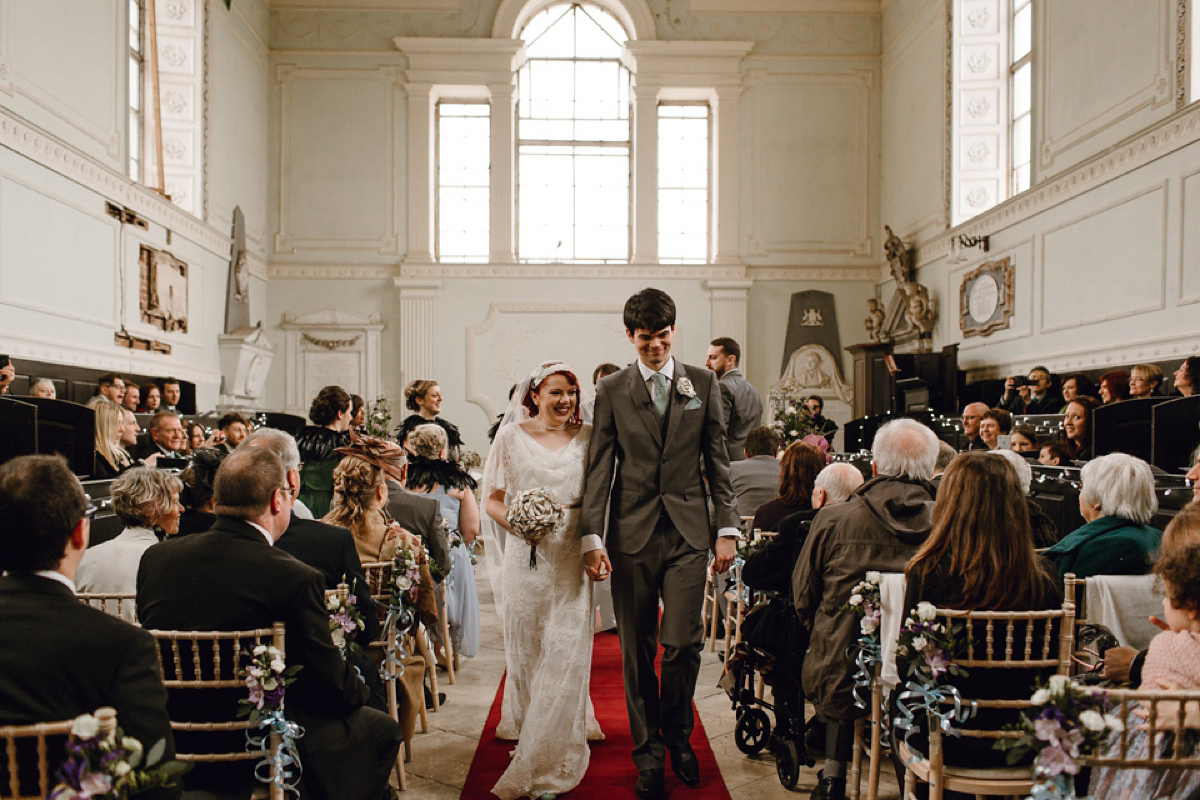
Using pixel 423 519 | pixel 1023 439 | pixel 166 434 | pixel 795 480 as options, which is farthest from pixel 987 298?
pixel 166 434

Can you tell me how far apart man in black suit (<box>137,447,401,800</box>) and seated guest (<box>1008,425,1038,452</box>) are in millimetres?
5618

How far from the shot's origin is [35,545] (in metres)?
1.60

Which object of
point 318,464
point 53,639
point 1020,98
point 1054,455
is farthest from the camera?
point 1020,98

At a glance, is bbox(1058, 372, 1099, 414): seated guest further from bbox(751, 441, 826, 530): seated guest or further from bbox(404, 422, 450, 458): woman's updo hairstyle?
bbox(404, 422, 450, 458): woman's updo hairstyle

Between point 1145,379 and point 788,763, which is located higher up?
point 1145,379

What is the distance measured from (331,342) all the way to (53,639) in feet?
41.6

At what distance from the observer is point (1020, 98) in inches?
430

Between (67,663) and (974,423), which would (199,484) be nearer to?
(67,663)

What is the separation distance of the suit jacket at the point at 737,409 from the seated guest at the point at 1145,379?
123 inches

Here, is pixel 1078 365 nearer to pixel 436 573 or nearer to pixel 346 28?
pixel 436 573

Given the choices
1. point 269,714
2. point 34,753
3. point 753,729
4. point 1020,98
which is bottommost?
point 753,729

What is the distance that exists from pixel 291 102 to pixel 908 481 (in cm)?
1307

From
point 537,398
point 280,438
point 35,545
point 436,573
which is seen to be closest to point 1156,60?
point 537,398

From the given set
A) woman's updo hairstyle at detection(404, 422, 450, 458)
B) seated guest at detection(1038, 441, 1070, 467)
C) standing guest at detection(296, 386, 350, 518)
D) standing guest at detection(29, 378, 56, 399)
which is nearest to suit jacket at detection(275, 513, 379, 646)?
woman's updo hairstyle at detection(404, 422, 450, 458)
